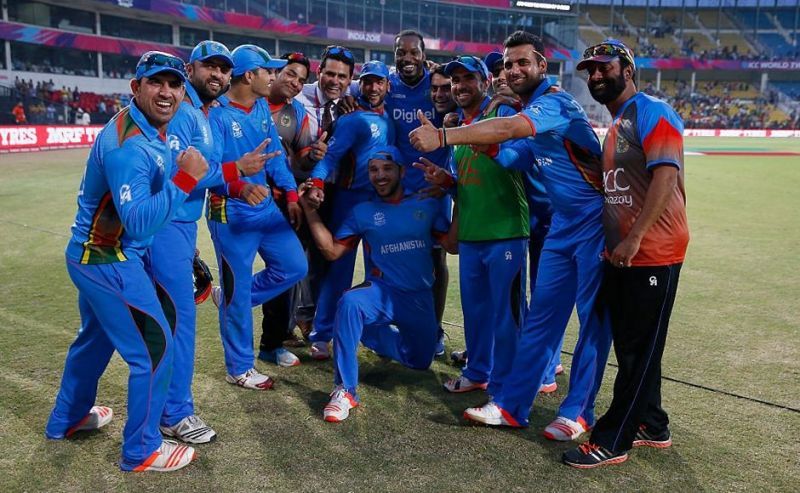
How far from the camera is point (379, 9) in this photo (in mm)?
55500

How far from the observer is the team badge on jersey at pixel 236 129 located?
15.6 feet

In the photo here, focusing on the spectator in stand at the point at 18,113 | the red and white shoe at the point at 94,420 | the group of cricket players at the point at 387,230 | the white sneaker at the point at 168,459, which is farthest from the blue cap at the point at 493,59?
the spectator in stand at the point at 18,113

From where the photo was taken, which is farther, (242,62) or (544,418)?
(242,62)

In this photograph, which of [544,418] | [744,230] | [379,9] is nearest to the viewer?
[544,418]

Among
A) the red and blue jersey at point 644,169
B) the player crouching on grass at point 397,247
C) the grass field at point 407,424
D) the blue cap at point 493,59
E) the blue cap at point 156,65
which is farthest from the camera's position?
the blue cap at point 493,59

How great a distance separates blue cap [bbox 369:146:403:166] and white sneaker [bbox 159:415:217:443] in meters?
2.25

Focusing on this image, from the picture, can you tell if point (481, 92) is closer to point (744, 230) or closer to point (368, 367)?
point (368, 367)

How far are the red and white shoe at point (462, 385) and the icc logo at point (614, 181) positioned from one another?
6.02 ft

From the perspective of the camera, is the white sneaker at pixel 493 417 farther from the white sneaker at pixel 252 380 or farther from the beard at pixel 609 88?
the beard at pixel 609 88

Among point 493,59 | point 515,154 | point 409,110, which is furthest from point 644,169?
point 409,110

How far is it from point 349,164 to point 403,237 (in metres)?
1.09

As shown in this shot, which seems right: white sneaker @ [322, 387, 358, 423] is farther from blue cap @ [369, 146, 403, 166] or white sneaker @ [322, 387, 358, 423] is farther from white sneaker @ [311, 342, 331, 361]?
blue cap @ [369, 146, 403, 166]

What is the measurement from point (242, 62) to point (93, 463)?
9.32ft

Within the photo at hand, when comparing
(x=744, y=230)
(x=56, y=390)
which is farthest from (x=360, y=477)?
(x=744, y=230)
